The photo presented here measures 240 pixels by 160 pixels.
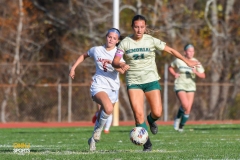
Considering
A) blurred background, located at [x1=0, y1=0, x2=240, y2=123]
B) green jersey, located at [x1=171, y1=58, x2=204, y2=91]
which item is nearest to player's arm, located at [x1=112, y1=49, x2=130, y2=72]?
green jersey, located at [x1=171, y1=58, x2=204, y2=91]

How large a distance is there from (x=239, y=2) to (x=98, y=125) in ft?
60.2

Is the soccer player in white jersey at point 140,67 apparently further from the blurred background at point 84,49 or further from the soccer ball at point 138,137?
the blurred background at point 84,49

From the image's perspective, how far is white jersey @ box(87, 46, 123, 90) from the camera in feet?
33.0

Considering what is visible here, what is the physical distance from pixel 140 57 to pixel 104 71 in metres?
1.32

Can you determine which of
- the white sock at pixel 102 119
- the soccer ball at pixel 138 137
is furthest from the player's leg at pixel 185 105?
Result: the soccer ball at pixel 138 137

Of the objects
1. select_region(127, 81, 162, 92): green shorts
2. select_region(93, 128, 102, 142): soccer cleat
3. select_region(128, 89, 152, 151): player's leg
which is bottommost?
select_region(93, 128, 102, 142): soccer cleat

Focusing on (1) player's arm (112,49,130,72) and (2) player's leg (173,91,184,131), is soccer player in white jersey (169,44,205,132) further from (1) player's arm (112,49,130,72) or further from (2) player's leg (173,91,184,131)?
(1) player's arm (112,49,130,72)

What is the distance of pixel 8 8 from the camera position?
1022 inches

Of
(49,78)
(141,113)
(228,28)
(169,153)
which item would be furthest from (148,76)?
(228,28)

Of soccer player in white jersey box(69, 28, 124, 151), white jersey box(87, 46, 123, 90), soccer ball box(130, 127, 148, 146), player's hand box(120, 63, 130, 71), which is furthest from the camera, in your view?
Answer: white jersey box(87, 46, 123, 90)

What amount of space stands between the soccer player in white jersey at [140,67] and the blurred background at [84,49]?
46.4ft

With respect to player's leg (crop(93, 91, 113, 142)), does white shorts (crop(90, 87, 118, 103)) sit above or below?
above

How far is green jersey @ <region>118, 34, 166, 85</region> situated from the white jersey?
1076 mm

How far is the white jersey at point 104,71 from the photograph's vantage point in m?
10.0
